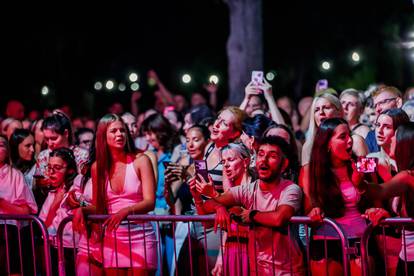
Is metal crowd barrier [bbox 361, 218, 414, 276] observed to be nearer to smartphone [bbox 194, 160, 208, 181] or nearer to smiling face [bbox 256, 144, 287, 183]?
smiling face [bbox 256, 144, 287, 183]

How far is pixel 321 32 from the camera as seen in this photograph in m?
31.5

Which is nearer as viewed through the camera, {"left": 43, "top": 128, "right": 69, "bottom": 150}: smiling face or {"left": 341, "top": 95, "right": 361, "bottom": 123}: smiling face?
{"left": 43, "top": 128, "right": 69, "bottom": 150}: smiling face

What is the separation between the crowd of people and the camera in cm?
771

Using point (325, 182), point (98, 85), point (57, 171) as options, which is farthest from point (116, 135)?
point (98, 85)

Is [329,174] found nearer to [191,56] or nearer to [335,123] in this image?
[335,123]

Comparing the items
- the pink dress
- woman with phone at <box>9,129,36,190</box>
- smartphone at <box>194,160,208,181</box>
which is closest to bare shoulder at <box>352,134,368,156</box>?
smartphone at <box>194,160,208,181</box>

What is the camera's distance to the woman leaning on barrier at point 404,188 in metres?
7.57

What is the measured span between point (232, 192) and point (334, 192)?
0.89 m

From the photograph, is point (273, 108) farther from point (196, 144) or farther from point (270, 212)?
point (270, 212)

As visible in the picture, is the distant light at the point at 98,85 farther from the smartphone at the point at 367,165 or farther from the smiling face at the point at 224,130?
the smartphone at the point at 367,165

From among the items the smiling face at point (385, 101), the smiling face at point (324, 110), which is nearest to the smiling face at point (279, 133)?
the smiling face at point (324, 110)

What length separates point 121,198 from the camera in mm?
8672

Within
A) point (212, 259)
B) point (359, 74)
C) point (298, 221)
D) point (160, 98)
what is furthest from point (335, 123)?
point (359, 74)

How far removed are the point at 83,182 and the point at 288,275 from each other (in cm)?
244
